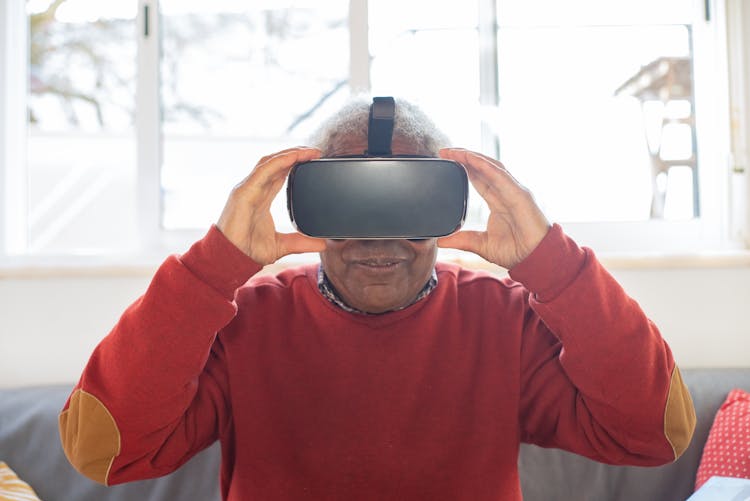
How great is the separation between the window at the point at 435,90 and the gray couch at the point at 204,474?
0.60 meters

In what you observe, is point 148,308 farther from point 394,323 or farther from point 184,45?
point 184,45

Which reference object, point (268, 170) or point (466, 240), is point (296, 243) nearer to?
point (268, 170)

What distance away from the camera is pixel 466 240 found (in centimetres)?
96

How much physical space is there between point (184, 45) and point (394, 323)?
1.34 m

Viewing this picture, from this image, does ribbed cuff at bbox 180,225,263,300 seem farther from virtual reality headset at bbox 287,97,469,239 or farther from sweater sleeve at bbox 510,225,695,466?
sweater sleeve at bbox 510,225,695,466

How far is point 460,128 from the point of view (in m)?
2.01

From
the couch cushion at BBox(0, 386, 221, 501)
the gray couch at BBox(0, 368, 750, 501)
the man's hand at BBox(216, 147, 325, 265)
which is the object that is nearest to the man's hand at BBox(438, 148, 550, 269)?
the man's hand at BBox(216, 147, 325, 265)

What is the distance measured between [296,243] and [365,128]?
21 cm

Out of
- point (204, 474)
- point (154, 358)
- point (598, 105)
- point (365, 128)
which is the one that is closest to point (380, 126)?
point (365, 128)

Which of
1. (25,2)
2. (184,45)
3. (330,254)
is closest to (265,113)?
(184,45)

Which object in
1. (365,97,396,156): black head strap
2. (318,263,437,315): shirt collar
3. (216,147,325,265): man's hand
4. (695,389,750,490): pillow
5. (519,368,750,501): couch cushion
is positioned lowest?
(519,368,750,501): couch cushion

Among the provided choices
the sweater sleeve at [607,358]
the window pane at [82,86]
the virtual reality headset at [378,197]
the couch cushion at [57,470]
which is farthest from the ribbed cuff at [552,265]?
the window pane at [82,86]

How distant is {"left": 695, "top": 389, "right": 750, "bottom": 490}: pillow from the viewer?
4.48ft

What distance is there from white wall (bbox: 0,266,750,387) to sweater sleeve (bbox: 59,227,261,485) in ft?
2.95
